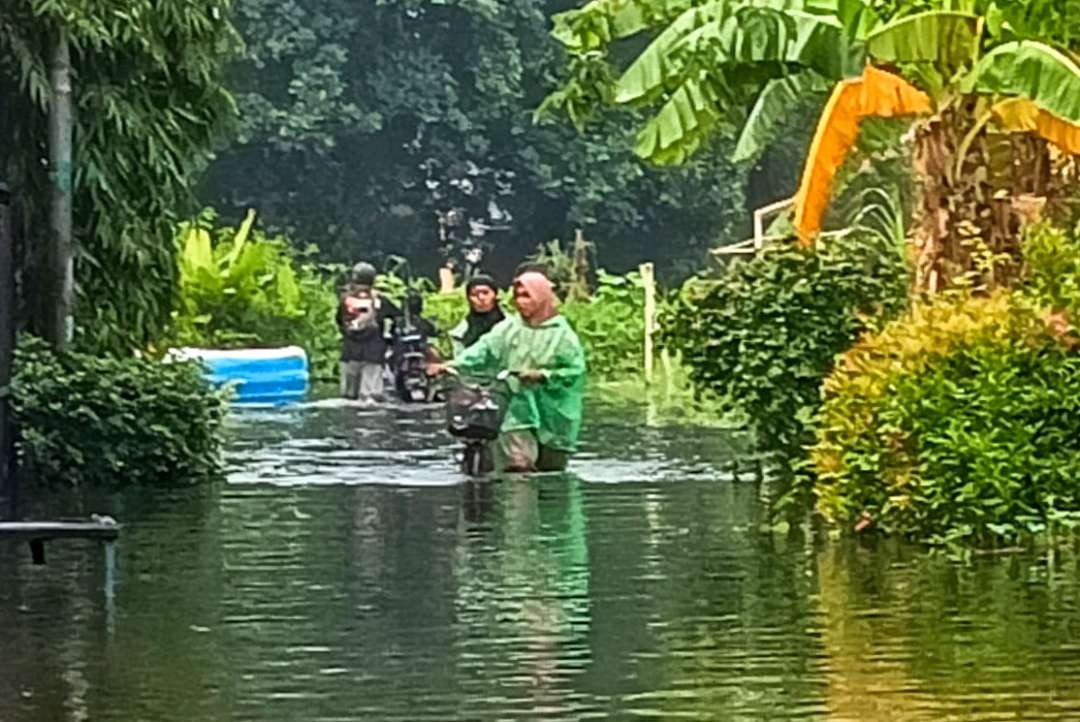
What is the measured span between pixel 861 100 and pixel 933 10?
1565 mm

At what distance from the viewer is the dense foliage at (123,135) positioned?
19.4 metres

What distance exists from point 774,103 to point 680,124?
1.02 metres

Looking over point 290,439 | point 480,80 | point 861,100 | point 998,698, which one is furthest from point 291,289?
point 998,698

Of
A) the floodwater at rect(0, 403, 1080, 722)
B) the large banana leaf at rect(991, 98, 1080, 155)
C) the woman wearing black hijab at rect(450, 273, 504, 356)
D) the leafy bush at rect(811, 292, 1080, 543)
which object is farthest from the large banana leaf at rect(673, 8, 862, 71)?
the woman wearing black hijab at rect(450, 273, 504, 356)

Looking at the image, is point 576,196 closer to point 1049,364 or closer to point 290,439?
point 290,439

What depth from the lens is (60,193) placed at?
19.3 m

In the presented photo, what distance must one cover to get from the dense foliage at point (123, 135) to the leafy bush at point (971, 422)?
6.94 metres

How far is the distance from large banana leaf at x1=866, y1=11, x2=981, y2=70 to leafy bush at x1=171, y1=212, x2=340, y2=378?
23.0 m

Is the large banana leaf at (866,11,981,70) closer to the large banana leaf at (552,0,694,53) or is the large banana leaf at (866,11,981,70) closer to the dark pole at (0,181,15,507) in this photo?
the large banana leaf at (552,0,694,53)

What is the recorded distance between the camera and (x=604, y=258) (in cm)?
5584

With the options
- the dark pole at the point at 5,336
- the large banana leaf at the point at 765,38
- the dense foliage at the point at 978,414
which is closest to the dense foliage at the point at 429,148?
the large banana leaf at the point at 765,38

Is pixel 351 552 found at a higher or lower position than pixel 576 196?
lower

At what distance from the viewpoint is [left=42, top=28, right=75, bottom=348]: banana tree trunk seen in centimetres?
1928

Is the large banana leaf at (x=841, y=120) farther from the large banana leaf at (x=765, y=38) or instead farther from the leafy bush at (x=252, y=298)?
→ the leafy bush at (x=252, y=298)
